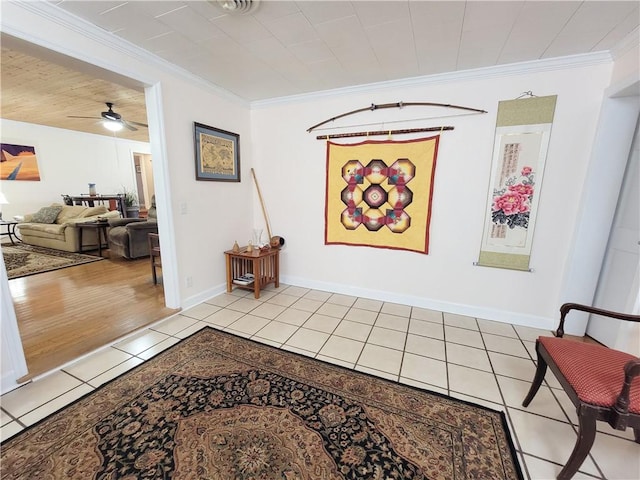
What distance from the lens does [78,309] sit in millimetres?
2670

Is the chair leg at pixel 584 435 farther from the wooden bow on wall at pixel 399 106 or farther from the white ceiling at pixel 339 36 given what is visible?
the wooden bow on wall at pixel 399 106

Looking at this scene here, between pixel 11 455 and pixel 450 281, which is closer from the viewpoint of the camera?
pixel 11 455

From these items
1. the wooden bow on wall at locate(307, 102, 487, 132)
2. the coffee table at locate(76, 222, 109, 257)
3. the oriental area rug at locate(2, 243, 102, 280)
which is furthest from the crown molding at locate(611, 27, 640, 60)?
the coffee table at locate(76, 222, 109, 257)

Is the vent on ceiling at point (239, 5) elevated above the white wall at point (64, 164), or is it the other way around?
the vent on ceiling at point (239, 5)

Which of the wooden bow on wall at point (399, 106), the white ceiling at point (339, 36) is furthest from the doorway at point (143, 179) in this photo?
the wooden bow on wall at point (399, 106)

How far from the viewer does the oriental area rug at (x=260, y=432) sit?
1.20 metres

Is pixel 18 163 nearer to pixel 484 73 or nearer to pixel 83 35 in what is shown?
pixel 83 35

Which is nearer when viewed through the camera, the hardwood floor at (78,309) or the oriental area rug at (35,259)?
the hardwood floor at (78,309)

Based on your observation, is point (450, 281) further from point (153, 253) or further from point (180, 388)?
point (153, 253)

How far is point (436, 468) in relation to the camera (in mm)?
1216

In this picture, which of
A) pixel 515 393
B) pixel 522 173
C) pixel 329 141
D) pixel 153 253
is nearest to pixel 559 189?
pixel 522 173

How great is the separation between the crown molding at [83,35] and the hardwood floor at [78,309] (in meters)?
2.08

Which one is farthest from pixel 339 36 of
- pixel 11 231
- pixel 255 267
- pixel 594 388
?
pixel 11 231

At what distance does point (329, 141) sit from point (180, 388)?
2.67 meters
